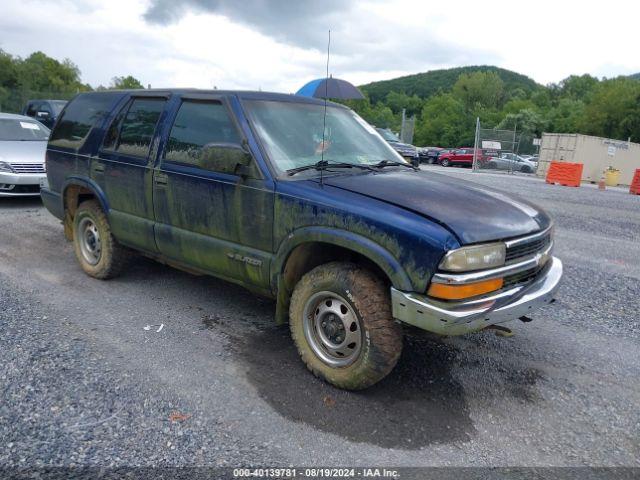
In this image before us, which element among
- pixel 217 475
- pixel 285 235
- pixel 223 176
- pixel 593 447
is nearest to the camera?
pixel 217 475

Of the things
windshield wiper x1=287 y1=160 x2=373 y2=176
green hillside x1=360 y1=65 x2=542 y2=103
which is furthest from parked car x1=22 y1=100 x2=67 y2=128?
green hillside x1=360 y1=65 x2=542 y2=103

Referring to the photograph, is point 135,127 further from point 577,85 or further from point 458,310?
point 577,85

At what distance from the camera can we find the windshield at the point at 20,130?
933cm

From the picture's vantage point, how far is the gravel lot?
103 inches

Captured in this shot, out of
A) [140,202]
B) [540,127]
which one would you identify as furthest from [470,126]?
[140,202]

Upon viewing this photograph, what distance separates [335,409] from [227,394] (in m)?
0.68

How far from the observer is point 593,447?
2.72 metres

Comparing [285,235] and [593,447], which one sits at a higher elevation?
[285,235]

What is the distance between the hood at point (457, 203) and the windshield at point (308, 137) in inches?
13.2

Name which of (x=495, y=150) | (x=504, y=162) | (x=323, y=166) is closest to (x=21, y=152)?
(x=323, y=166)

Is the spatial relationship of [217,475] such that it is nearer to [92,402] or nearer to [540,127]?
[92,402]

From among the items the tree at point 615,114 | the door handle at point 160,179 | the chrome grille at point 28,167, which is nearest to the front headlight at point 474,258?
the door handle at point 160,179

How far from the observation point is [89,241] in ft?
16.8

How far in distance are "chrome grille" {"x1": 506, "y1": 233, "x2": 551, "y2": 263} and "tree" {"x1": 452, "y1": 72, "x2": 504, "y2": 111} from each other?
104433 millimetres
